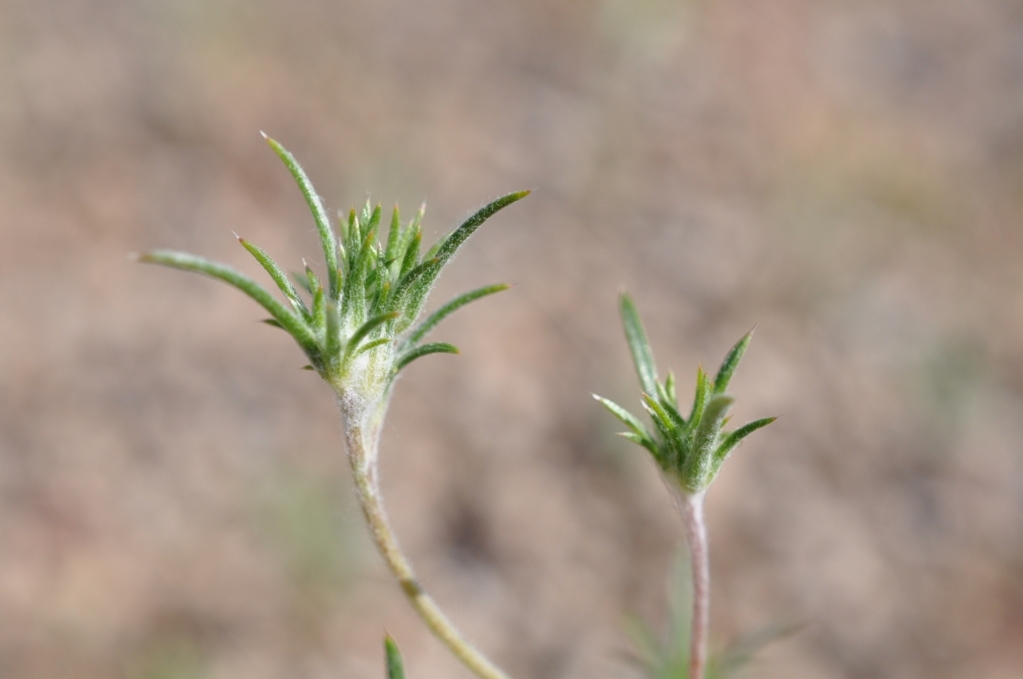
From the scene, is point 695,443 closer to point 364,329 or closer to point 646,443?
point 646,443

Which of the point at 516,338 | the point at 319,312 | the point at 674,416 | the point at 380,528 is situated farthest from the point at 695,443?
the point at 516,338

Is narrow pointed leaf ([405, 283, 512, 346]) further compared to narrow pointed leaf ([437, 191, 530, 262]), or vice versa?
narrow pointed leaf ([405, 283, 512, 346])

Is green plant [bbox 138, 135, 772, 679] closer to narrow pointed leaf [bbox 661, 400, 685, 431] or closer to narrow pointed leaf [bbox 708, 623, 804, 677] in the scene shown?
narrow pointed leaf [bbox 661, 400, 685, 431]

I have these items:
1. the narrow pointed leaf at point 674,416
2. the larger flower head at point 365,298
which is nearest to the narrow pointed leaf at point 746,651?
the narrow pointed leaf at point 674,416

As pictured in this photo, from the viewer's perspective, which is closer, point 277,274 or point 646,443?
point 277,274

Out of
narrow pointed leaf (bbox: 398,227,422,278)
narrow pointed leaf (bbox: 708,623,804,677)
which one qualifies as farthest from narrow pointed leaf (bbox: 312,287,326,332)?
narrow pointed leaf (bbox: 708,623,804,677)

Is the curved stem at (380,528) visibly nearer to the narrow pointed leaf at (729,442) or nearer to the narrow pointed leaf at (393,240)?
the narrow pointed leaf at (393,240)

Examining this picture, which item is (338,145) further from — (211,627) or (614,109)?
(211,627)
